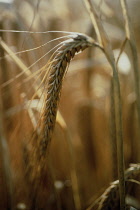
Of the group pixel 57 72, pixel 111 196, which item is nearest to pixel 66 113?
pixel 111 196

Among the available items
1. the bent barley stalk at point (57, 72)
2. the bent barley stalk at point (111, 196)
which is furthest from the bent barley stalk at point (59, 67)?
the bent barley stalk at point (111, 196)

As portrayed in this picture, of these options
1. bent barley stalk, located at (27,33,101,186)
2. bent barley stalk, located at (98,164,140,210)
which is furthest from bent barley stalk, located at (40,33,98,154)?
bent barley stalk, located at (98,164,140,210)

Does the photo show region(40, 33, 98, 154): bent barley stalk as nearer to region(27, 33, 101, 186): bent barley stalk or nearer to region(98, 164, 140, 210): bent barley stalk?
region(27, 33, 101, 186): bent barley stalk

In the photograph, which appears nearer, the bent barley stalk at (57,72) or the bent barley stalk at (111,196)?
the bent barley stalk at (57,72)

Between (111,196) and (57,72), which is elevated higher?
(57,72)

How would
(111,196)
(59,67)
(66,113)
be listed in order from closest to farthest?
(59,67), (111,196), (66,113)

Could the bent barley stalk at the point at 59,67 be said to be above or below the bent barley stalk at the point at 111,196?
above

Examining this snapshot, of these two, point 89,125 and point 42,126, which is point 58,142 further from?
point 42,126

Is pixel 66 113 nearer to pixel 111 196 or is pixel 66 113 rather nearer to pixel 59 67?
pixel 111 196

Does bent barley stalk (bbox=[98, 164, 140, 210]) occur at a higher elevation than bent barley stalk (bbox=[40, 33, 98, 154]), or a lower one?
lower

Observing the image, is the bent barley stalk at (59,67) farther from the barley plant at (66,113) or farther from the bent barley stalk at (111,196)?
the bent barley stalk at (111,196)
